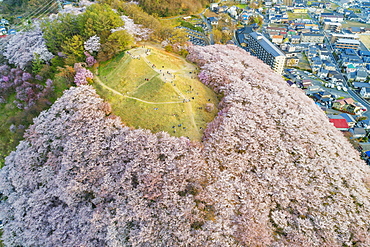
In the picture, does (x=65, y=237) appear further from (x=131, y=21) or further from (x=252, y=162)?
(x=131, y=21)

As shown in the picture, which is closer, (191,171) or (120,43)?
(191,171)

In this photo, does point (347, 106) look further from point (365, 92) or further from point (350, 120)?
point (365, 92)

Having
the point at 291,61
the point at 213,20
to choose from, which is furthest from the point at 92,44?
the point at 213,20

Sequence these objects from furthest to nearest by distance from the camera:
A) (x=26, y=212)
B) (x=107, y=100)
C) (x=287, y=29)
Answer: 1. (x=287, y=29)
2. (x=107, y=100)
3. (x=26, y=212)

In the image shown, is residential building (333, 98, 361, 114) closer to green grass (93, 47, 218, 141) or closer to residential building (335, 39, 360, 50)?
residential building (335, 39, 360, 50)

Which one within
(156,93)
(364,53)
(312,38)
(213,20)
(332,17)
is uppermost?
(156,93)

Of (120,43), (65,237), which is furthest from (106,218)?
(120,43)

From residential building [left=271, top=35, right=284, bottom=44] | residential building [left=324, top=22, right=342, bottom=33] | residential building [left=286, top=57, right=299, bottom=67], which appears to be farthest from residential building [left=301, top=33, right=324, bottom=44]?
residential building [left=286, top=57, right=299, bottom=67]
